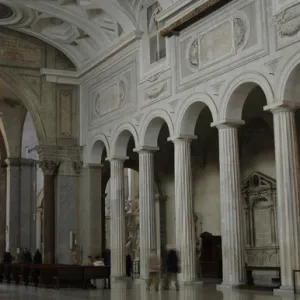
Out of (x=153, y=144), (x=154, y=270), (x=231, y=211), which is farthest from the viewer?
(x=153, y=144)

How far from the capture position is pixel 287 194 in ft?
50.8

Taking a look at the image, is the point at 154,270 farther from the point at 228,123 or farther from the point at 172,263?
the point at 228,123

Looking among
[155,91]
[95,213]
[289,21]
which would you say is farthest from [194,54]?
[95,213]

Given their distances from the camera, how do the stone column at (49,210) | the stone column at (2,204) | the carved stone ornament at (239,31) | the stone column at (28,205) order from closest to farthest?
1. the carved stone ornament at (239,31)
2. the stone column at (49,210)
3. the stone column at (28,205)
4. the stone column at (2,204)

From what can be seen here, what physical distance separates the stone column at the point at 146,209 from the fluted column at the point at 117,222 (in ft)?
7.11

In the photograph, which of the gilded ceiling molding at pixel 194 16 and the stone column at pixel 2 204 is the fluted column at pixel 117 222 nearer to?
the gilded ceiling molding at pixel 194 16

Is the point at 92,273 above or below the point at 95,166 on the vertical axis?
below

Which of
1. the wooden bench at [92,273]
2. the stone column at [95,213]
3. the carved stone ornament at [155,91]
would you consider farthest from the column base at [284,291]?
the stone column at [95,213]

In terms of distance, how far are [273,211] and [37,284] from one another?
8.66 m

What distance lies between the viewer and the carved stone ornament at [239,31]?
17194mm

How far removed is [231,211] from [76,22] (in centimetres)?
1127

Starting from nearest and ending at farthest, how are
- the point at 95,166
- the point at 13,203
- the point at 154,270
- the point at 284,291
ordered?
the point at 284,291 < the point at 154,270 < the point at 95,166 < the point at 13,203

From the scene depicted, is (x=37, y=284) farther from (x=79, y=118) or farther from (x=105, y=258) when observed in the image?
(x=79, y=118)

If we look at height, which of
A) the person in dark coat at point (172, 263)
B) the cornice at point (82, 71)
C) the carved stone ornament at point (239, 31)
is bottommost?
the person in dark coat at point (172, 263)
